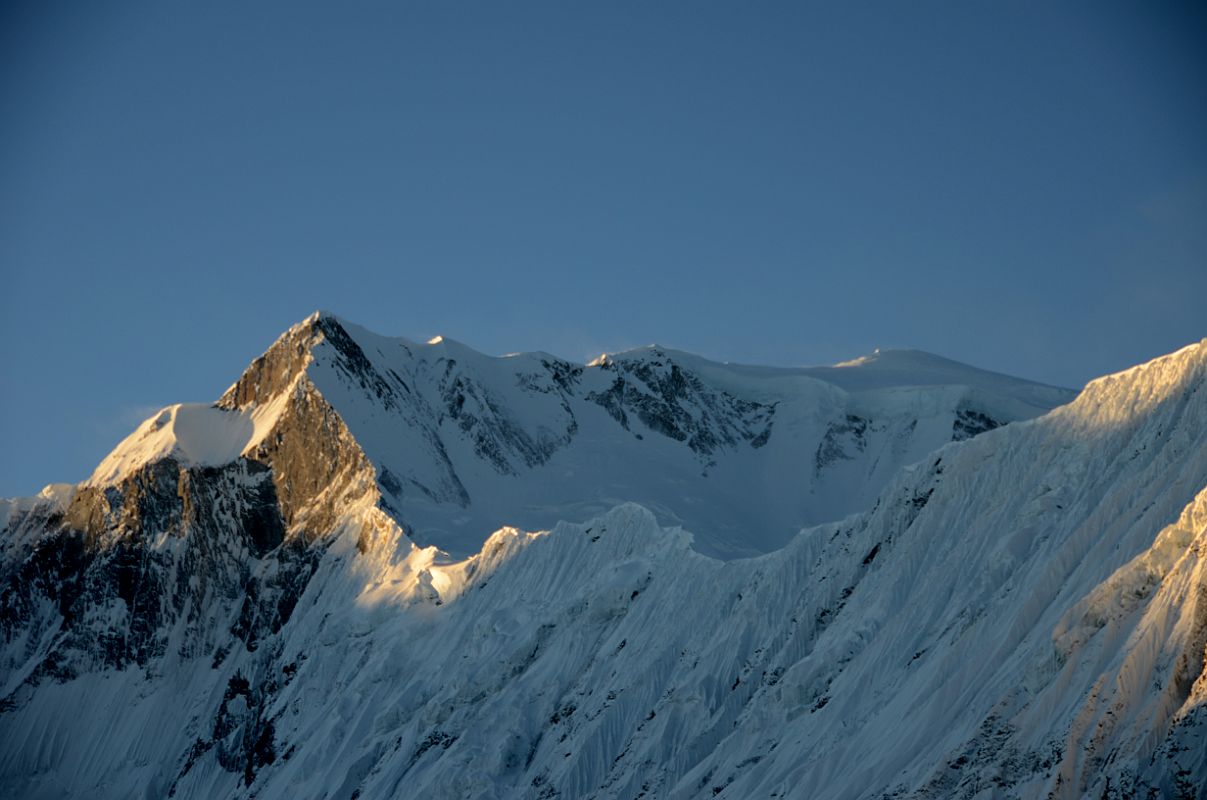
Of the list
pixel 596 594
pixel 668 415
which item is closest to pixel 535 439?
pixel 668 415

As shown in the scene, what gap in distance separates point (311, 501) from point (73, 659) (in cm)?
2810

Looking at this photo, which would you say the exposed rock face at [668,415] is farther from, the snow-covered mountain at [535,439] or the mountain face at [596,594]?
the mountain face at [596,594]

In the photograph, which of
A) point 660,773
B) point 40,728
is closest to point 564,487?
point 40,728

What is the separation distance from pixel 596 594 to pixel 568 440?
61.9 metres

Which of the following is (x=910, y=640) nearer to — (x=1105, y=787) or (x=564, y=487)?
(x=1105, y=787)

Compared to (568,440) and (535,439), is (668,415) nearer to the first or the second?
(568,440)

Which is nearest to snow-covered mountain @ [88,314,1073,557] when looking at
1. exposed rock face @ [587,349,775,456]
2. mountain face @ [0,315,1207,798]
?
exposed rock face @ [587,349,775,456]

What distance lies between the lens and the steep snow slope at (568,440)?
161000 millimetres

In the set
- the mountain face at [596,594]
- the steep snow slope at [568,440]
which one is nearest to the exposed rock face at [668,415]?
the steep snow slope at [568,440]

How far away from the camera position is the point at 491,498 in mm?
164625

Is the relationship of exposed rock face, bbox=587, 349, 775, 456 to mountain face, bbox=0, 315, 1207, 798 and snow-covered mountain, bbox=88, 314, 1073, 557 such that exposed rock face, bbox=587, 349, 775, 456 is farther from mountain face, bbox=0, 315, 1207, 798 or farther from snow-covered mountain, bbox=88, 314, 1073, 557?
mountain face, bbox=0, 315, 1207, 798

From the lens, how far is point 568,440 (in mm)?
183625

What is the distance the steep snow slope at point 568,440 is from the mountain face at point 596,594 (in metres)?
0.39

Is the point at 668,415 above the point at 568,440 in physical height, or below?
above
